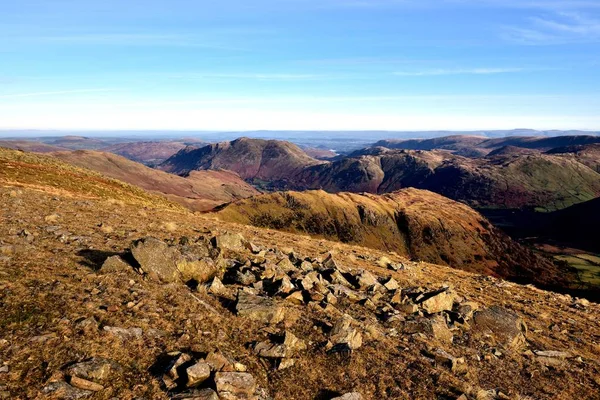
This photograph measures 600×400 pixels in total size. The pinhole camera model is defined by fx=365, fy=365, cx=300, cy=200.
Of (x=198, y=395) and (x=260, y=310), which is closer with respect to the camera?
(x=198, y=395)

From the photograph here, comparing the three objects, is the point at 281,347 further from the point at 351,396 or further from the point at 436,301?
the point at 436,301

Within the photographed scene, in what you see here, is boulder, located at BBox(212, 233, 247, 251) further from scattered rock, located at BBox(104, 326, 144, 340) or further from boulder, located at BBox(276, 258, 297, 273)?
scattered rock, located at BBox(104, 326, 144, 340)

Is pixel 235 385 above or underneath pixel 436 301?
above

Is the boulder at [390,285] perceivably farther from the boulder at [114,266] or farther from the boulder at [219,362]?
the boulder at [114,266]

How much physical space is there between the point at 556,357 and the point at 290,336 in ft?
45.8

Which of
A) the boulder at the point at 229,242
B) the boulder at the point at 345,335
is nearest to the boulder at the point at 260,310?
the boulder at the point at 345,335

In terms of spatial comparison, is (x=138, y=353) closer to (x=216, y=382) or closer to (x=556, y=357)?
(x=216, y=382)

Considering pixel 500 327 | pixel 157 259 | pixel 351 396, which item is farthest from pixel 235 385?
pixel 500 327

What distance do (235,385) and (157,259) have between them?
8453 millimetres

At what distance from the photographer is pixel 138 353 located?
11367 millimetres

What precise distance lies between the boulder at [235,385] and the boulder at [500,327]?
12.8 metres

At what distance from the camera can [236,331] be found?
45.6 ft

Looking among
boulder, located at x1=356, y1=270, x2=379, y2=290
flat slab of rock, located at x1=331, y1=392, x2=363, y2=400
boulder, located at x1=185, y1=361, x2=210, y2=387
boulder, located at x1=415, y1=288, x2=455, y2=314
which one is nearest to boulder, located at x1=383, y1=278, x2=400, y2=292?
boulder, located at x1=356, y1=270, x2=379, y2=290

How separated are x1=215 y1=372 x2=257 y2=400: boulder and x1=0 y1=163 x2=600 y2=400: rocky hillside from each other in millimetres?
31
